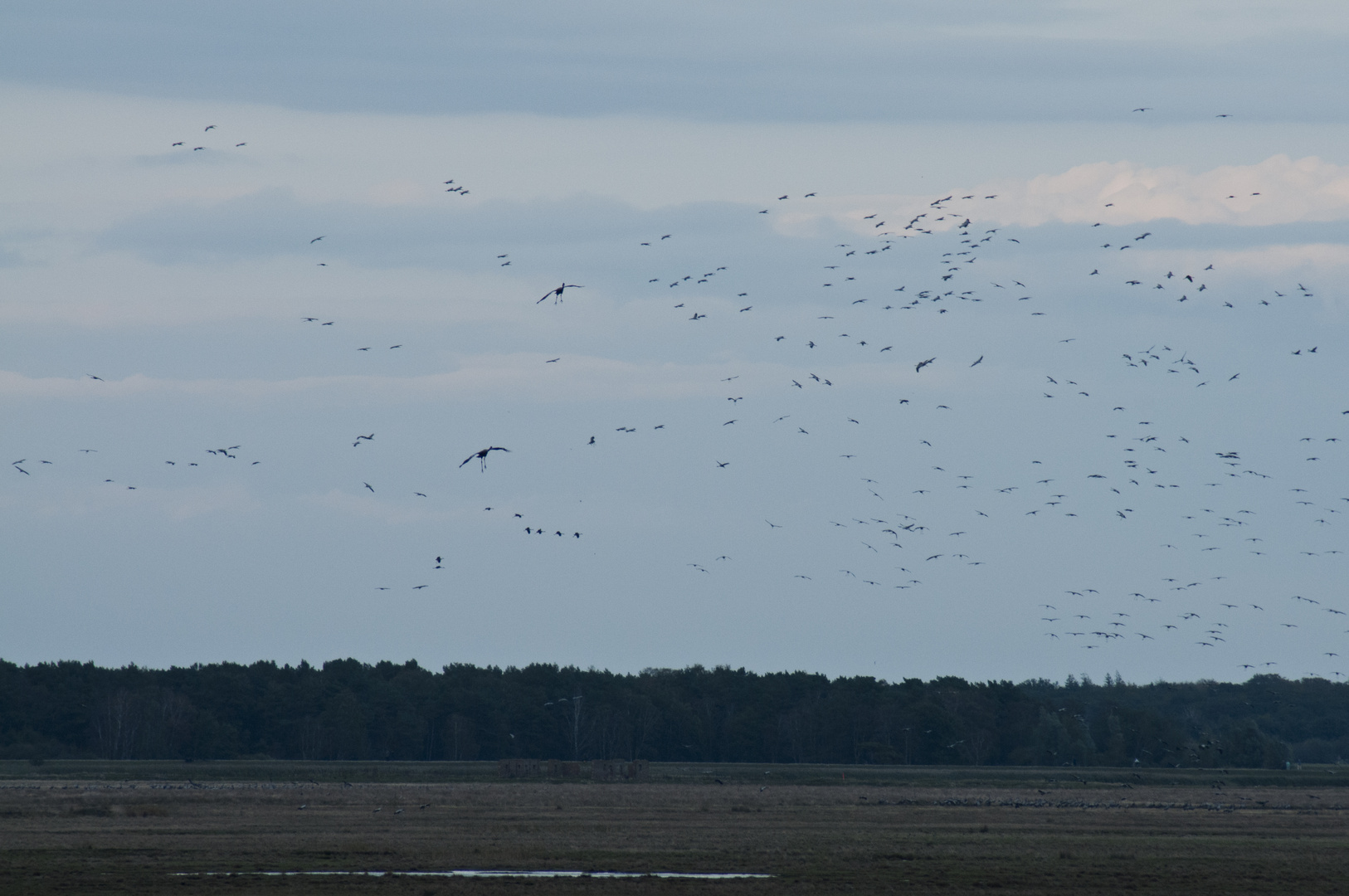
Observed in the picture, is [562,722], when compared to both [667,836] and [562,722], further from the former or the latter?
[667,836]

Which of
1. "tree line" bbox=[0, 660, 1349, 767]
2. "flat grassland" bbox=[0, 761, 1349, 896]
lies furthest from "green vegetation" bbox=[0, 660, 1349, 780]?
"flat grassland" bbox=[0, 761, 1349, 896]

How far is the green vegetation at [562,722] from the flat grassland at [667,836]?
40135mm

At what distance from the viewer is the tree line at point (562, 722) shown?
463 feet

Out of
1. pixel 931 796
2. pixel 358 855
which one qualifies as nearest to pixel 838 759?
pixel 931 796

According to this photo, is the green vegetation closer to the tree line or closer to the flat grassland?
the tree line

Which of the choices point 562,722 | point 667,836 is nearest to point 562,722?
point 562,722

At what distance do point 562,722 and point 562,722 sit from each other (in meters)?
0.08

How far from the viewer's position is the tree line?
14112 cm

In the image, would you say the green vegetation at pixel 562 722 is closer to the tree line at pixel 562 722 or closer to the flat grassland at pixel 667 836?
the tree line at pixel 562 722

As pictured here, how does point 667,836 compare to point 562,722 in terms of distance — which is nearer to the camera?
point 667,836

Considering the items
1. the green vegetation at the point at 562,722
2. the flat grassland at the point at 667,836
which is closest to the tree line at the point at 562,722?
the green vegetation at the point at 562,722

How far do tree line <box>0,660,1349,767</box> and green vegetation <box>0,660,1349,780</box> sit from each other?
7.0 inches

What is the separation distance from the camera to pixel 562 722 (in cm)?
15275

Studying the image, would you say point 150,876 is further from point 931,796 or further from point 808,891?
point 931,796
